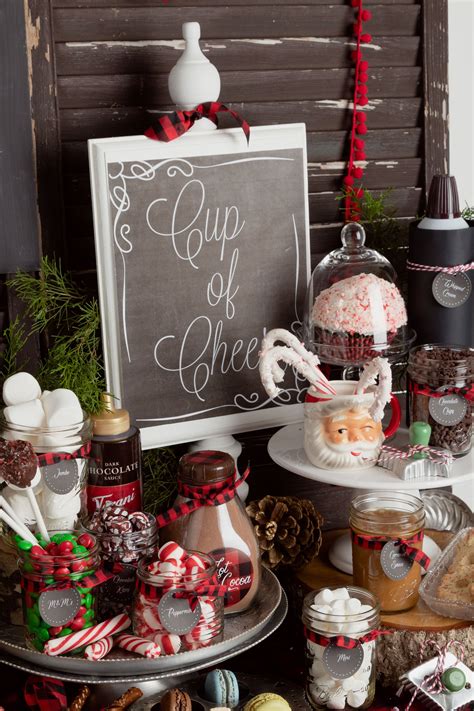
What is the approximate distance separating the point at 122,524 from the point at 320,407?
1.16 ft

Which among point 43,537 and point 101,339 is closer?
point 43,537

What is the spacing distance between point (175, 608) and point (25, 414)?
34 centimetres

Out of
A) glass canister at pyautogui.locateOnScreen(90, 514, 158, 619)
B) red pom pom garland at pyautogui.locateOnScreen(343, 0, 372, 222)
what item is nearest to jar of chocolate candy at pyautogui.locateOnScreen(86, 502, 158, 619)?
glass canister at pyautogui.locateOnScreen(90, 514, 158, 619)

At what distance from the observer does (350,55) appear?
175 cm

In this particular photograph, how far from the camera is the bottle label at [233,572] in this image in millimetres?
1397

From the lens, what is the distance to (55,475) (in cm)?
136

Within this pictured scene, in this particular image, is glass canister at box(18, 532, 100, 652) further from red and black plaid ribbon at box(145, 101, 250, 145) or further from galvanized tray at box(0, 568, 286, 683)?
red and black plaid ribbon at box(145, 101, 250, 145)

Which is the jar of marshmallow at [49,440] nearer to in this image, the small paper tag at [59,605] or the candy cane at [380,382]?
the small paper tag at [59,605]

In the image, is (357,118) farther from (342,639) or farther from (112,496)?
(342,639)

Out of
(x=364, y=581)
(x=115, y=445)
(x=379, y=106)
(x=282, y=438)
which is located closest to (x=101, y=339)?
(x=115, y=445)

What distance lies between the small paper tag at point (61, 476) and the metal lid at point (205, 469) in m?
0.16

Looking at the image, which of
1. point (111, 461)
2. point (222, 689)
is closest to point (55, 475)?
point (111, 461)

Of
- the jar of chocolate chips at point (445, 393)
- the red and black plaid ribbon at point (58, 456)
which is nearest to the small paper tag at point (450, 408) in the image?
the jar of chocolate chips at point (445, 393)

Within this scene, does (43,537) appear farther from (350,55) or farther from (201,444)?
(350,55)
